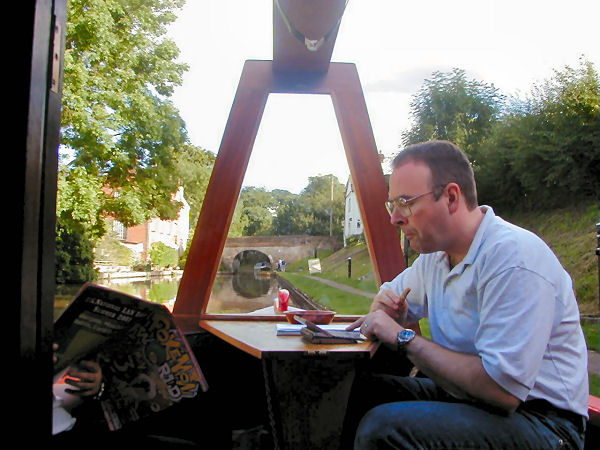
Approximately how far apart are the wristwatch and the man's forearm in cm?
1

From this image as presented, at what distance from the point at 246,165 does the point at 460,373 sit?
1.63 metres

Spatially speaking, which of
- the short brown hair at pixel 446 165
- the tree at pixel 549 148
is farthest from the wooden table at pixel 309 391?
the tree at pixel 549 148

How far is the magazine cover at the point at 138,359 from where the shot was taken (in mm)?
952

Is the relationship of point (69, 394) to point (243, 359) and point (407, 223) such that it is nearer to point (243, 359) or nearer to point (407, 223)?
point (407, 223)

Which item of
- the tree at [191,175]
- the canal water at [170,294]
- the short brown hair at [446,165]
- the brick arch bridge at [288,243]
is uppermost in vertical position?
the tree at [191,175]

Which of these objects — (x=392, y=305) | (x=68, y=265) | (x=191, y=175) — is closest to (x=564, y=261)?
(x=191, y=175)

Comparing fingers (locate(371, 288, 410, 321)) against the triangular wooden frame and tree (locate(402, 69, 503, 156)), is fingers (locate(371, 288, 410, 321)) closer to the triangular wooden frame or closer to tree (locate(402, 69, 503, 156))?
the triangular wooden frame

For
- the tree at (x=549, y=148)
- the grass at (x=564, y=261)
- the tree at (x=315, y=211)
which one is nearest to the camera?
the tree at (x=315, y=211)

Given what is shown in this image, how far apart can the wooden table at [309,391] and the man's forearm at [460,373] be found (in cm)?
16

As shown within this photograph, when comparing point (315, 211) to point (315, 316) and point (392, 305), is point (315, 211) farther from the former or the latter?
point (392, 305)

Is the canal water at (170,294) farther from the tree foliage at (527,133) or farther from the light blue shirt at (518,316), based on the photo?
the tree foliage at (527,133)

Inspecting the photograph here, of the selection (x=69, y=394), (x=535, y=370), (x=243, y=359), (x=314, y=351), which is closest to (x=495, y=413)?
(x=535, y=370)

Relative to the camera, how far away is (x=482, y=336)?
3.65 feet

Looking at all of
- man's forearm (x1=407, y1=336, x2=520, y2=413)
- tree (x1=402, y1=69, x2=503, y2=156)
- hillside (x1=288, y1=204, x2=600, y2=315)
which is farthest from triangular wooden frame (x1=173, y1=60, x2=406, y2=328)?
tree (x1=402, y1=69, x2=503, y2=156)
